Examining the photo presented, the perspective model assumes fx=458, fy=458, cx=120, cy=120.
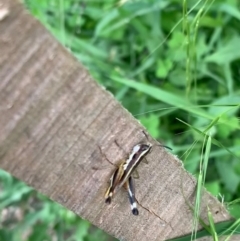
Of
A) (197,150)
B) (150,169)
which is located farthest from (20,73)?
(197,150)

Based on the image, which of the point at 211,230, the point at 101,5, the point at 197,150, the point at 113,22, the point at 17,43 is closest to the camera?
the point at 17,43

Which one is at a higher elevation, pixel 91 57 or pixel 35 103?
pixel 91 57

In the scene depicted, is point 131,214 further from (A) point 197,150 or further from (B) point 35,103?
(A) point 197,150

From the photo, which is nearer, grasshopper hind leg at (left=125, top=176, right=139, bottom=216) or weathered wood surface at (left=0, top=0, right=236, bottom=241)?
weathered wood surface at (left=0, top=0, right=236, bottom=241)

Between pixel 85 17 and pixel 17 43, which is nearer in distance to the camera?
pixel 17 43

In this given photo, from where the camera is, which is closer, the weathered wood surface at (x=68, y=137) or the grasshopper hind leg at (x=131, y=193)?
the weathered wood surface at (x=68, y=137)

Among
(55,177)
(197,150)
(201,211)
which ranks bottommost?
(55,177)

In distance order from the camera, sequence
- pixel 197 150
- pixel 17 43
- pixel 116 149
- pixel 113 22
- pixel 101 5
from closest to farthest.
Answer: pixel 17 43 → pixel 116 149 → pixel 197 150 → pixel 113 22 → pixel 101 5
